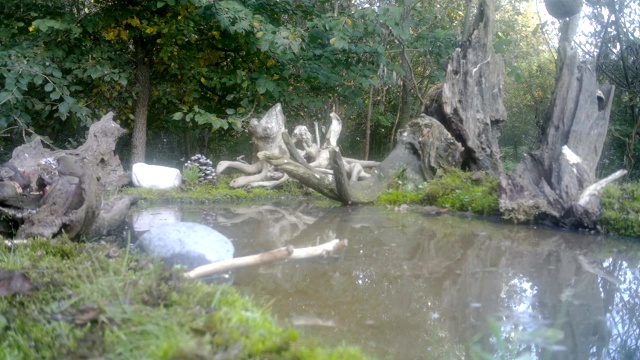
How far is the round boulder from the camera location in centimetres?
414

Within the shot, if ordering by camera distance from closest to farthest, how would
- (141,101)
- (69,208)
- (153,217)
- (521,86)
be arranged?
(69,208), (153,217), (141,101), (521,86)

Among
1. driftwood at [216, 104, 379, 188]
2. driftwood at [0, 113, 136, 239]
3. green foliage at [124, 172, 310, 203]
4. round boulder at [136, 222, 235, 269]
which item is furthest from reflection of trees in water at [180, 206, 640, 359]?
driftwood at [216, 104, 379, 188]

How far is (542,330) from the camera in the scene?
336 cm

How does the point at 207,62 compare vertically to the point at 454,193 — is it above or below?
above

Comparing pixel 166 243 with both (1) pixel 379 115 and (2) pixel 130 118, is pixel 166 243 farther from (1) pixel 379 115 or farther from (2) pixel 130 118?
(1) pixel 379 115

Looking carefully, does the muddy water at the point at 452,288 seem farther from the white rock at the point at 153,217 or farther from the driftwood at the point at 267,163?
the driftwood at the point at 267,163

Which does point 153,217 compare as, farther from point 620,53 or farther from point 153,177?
point 620,53

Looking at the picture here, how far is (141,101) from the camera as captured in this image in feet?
38.5

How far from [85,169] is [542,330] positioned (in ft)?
12.0

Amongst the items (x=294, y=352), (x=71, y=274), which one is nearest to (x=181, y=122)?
(x=71, y=274)

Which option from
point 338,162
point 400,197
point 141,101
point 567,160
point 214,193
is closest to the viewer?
point 567,160

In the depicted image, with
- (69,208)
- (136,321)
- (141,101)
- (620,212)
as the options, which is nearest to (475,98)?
(620,212)

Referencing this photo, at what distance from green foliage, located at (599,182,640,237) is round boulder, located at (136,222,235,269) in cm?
441

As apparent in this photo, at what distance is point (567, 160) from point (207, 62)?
7.49 meters
